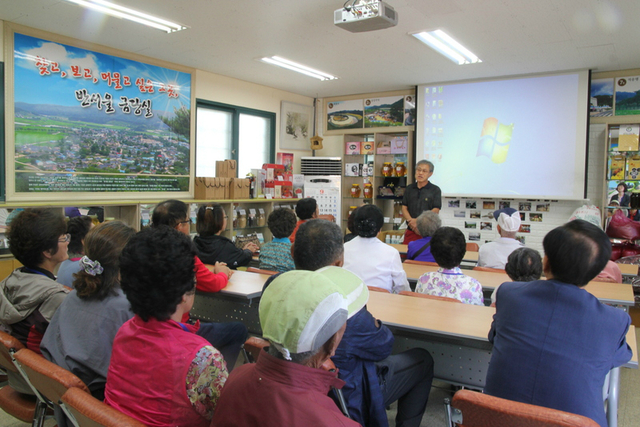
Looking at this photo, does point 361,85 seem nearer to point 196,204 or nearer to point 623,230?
point 196,204

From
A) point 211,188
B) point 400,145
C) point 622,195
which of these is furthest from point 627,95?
point 211,188

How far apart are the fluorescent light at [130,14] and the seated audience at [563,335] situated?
4.05 meters

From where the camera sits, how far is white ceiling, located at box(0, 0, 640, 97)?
3.96m

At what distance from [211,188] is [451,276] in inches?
161

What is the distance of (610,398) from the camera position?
1682 millimetres

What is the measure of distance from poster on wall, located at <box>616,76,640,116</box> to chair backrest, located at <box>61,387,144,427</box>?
264 inches

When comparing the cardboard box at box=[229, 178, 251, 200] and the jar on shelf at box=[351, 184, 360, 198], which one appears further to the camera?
the jar on shelf at box=[351, 184, 360, 198]

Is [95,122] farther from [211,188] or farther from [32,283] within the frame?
[32,283]

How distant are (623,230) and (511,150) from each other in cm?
171

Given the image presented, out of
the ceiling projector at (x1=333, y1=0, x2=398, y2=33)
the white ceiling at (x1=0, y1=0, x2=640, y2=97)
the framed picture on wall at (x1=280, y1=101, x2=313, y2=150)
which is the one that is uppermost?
the white ceiling at (x1=0, y1=0, x2=640, y2=97)

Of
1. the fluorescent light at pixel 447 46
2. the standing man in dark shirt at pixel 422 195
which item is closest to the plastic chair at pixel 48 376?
the fluorescent light at pixel 447 46

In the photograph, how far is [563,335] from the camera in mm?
1424

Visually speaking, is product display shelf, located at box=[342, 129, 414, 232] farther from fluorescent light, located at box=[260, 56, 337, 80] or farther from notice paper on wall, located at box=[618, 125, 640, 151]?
notice paper on wall, located at box=[618, 125, 640, 151]

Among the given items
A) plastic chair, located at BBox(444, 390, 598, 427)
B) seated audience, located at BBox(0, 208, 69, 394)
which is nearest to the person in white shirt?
plastic chair, located at BBox(444, 390, 598, 427)
